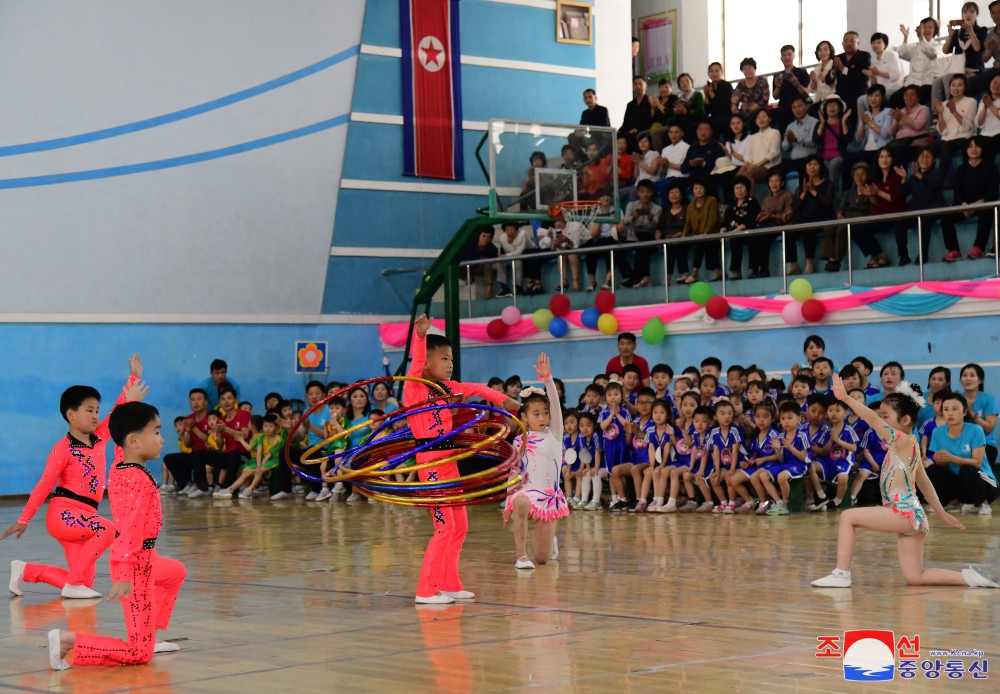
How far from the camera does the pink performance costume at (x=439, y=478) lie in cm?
808

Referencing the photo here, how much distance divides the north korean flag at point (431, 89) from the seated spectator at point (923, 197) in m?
8.81

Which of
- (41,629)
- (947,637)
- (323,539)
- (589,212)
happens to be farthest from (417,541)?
(589,212)

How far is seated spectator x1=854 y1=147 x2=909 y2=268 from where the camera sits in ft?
52.0

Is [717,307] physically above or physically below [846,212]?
below

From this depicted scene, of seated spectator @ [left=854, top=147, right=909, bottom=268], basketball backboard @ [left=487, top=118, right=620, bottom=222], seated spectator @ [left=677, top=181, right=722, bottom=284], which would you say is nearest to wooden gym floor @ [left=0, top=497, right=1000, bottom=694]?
seated spectator @ [left=854, top=147, right=909, bottom=268]

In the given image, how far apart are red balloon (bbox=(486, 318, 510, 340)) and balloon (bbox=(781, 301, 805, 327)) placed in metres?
4.94

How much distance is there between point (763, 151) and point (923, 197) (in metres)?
2.86

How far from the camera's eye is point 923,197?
15.5 metres

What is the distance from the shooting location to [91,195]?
776 inches

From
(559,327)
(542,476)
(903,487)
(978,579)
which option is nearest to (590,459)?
(559,327)

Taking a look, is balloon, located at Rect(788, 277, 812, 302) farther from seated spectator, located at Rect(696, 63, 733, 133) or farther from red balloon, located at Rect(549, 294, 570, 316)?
seated spectator, located at Rect(696, 63, 733, 133)

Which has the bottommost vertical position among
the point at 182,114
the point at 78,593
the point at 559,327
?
the point at 78,593

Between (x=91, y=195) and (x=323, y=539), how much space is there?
369 inches

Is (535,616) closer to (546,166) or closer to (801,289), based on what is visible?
(801,289)
